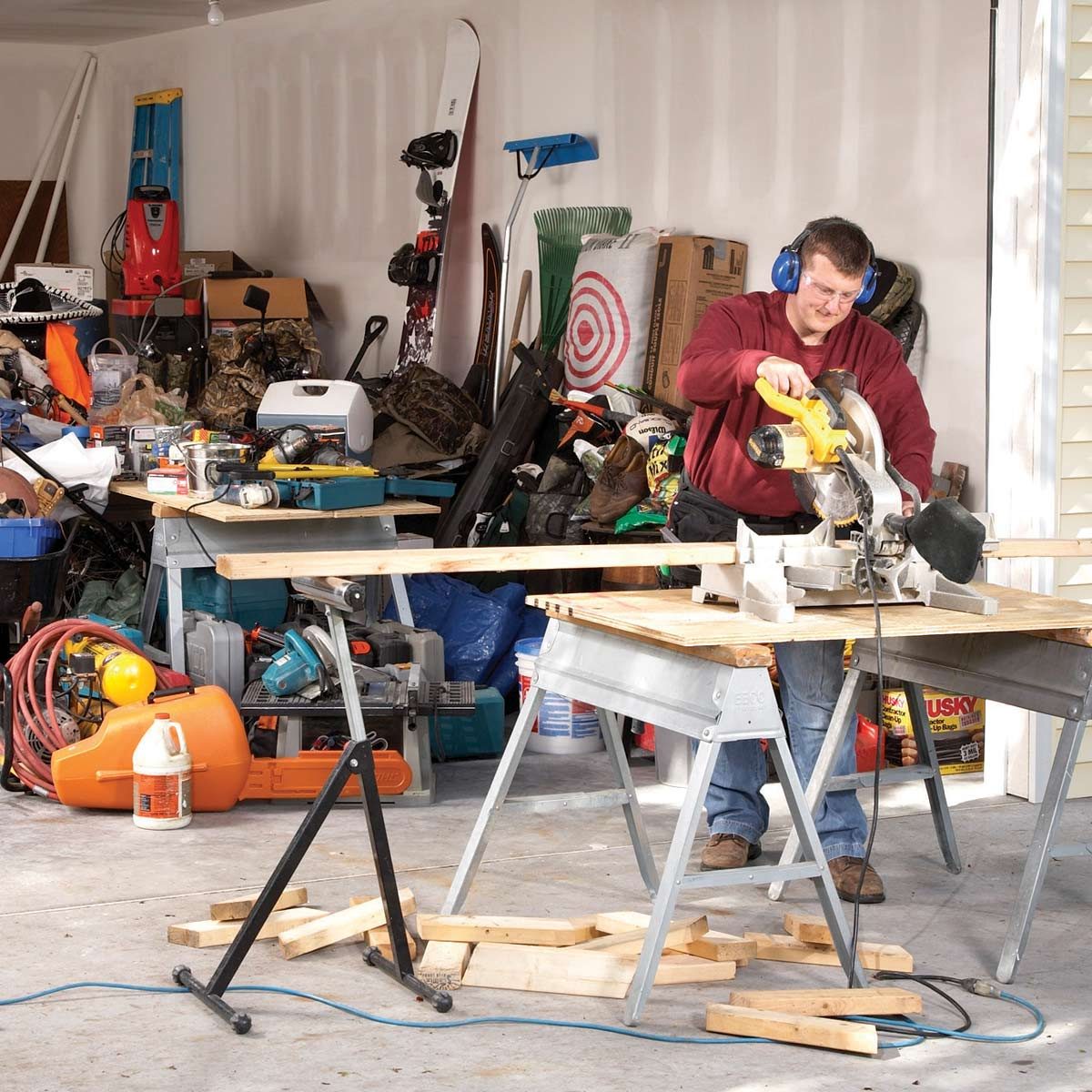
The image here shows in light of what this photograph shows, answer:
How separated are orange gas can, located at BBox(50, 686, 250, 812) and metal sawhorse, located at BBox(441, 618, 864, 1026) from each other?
4.00ft

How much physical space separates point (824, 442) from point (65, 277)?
6.50 m

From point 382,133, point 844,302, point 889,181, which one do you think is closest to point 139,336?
point 382,133

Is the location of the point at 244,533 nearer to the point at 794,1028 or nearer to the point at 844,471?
the point at 844,471

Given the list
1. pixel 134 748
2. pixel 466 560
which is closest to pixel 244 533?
pixel 134 748

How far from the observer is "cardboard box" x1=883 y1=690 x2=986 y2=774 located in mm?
5078

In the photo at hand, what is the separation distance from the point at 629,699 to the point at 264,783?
1829mm

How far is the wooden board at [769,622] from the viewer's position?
9.58 feet

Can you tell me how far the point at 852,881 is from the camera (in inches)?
148

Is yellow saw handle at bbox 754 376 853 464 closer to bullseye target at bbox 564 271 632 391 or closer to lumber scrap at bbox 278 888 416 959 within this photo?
lumber scrap at bbox 278 888 416 959

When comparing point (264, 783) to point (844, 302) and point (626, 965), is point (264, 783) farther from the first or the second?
point (844, 302)

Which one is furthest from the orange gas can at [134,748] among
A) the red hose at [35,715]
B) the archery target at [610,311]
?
the archery target at [610,311]

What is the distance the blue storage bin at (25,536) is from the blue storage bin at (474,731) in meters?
1.41

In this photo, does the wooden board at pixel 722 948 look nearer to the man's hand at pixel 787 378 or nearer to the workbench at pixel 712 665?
the workbench at pixel 712 665

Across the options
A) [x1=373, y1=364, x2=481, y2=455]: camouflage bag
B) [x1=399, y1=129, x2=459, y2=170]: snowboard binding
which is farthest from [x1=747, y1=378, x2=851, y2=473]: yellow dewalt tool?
[x1=399, y1=129, x2=459, y2=170]: snowboard binding
